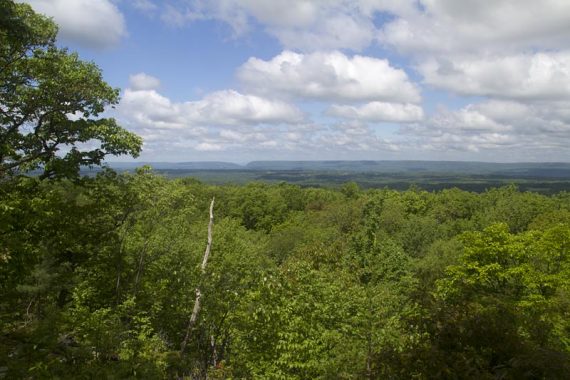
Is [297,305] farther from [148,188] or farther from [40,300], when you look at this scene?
[40,300]

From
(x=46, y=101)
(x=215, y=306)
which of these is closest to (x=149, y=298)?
(x=215, y=306)

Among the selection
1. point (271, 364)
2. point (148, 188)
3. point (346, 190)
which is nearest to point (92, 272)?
point (148, 188)

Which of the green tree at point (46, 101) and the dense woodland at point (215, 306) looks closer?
the dense woodland at point (215, 306)

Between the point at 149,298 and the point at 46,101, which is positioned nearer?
the point at 46,101

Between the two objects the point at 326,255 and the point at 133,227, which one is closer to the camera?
the point at 133,227

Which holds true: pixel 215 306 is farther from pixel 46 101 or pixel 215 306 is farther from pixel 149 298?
pixel 46 101

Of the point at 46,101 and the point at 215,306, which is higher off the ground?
the point at 46,101

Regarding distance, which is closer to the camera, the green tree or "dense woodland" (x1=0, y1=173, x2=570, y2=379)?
"dense woodland" (x1=0, y1=173, x2=570, y2=379)

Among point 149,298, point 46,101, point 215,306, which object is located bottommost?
point 149,298

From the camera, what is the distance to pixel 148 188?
18547mm

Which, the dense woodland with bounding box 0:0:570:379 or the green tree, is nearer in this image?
the dense woodland with bounding box 0:0:570:379

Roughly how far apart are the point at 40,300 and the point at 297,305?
1229cm

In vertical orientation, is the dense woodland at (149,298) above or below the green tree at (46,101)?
below

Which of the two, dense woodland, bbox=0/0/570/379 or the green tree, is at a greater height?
the green tree
